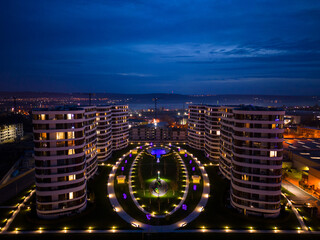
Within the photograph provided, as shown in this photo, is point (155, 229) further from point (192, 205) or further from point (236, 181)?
point (236, 181)


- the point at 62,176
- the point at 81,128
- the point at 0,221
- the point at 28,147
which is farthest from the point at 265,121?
the point at 28,147

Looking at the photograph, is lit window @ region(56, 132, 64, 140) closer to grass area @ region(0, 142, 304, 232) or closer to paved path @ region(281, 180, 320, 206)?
grass area @ region(0, 142, 304, 232)

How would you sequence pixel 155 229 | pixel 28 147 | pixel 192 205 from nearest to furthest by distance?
1. pixel 155 229
2. pixel 192 205
3. pixel 28 147

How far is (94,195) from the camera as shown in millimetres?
49156

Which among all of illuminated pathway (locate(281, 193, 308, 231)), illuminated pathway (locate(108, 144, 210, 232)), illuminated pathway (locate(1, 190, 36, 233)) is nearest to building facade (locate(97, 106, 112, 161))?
illuminated pathway (locate(108, 144, 210, 232))

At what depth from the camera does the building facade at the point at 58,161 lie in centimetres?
3891

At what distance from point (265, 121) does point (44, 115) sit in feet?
140

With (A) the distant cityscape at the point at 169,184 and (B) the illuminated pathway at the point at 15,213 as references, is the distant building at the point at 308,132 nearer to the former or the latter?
(A) the distant cityscape at the point at 169,184

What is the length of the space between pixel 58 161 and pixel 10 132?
103 m

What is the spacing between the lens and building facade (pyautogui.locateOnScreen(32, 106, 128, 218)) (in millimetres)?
38906

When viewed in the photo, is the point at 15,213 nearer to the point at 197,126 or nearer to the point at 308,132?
the point at 197,126

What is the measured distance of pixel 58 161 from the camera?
3988cm

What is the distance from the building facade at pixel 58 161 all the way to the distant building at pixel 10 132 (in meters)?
97.3

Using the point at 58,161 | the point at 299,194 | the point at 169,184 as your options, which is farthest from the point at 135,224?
the point at 299,194
